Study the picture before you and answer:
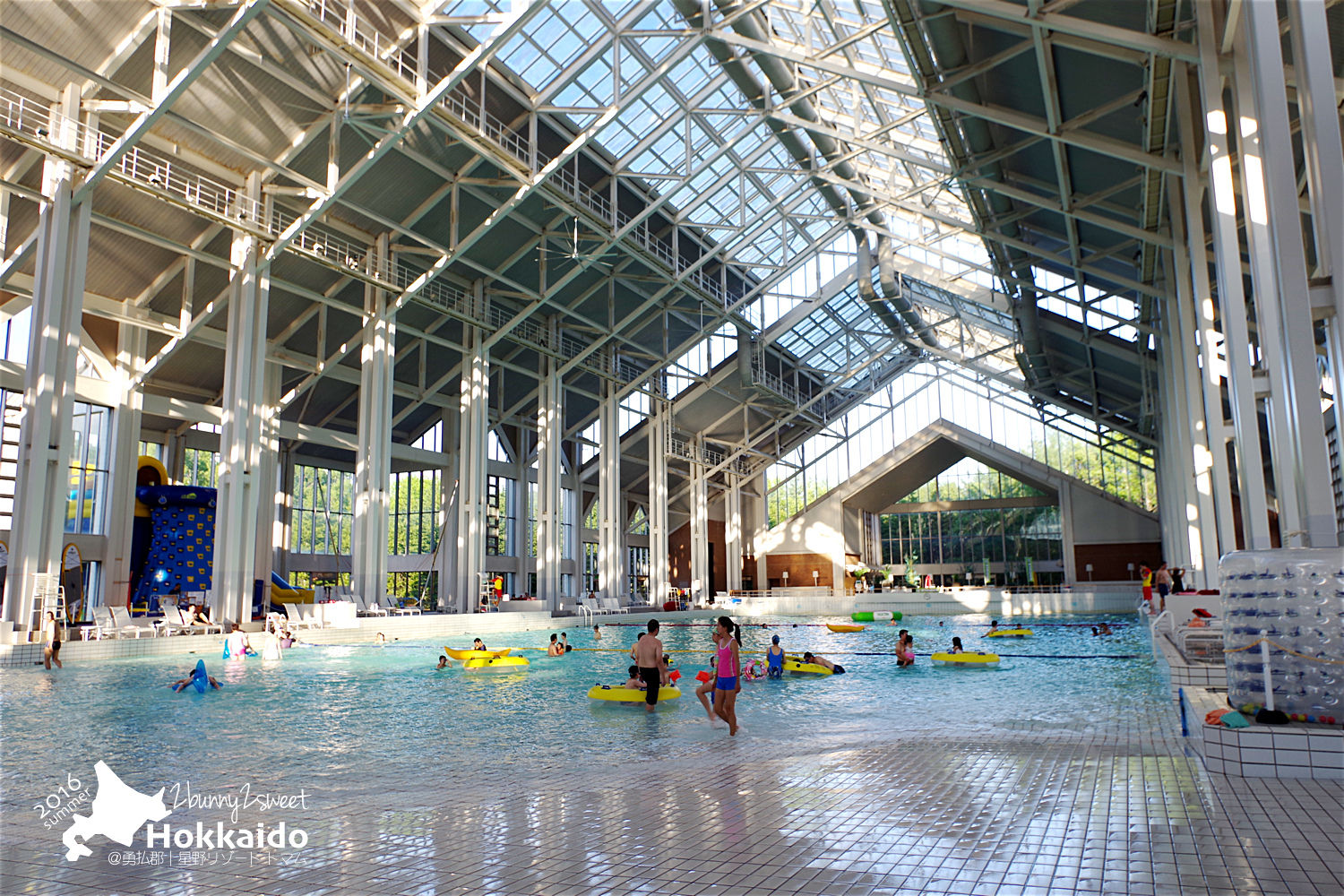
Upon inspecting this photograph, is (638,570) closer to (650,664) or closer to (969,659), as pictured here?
(969,659)

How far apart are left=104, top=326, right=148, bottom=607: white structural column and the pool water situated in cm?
777

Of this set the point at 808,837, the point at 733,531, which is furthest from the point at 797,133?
the point at 808,837

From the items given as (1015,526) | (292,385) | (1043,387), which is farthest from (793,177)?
(1015,526)

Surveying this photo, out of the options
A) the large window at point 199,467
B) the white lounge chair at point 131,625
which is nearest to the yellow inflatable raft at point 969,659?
the white lounge chair at point 131,625

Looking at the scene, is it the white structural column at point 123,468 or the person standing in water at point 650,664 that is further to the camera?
the white structural column at point 123,468

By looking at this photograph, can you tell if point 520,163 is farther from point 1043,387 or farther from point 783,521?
point 783,521

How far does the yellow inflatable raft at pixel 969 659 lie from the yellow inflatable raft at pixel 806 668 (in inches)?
108

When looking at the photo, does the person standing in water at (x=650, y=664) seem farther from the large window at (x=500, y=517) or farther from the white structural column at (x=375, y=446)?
the large window at (x=500, y=517)

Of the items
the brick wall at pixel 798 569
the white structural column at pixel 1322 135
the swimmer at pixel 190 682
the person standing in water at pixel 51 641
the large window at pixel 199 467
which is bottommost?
the swimmer at pixel 190 682

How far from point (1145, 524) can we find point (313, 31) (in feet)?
130

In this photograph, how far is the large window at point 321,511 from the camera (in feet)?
104

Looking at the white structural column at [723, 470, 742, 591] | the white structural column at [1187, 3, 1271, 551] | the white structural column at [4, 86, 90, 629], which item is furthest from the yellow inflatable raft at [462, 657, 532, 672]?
the white structural column at [723, 470, 742, 591]

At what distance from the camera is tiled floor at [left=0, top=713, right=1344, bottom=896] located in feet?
11.8

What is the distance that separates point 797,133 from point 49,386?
19581mm
